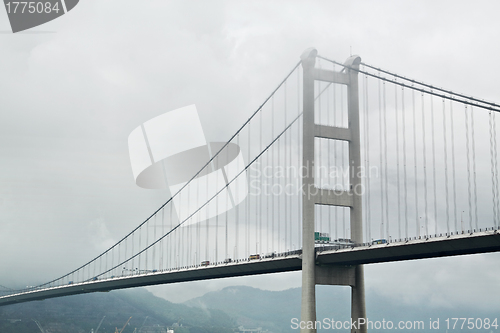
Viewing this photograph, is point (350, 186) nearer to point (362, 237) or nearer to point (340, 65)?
point (362, 237)

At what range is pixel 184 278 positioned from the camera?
6756cm

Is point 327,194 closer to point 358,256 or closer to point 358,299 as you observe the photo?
point 358,256

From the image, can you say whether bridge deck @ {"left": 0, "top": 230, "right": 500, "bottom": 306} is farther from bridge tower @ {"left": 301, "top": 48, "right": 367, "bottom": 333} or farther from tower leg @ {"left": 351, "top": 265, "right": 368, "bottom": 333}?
tower leg @ {"left": 351, "top": 265, "right": 368, "bottom": 333}

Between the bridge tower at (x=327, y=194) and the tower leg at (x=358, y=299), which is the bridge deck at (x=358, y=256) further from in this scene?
the tower leg at (x=358, y=299)

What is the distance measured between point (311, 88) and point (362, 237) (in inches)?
463

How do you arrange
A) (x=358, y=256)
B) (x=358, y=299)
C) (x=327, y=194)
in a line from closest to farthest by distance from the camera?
1. (x=358, y=256)
2. (x=327, y=194)
3. (x=358, y=299)

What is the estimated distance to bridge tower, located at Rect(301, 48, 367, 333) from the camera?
4750 cm

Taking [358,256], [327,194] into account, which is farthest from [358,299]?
[327,194]

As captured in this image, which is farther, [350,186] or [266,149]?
[266,149]

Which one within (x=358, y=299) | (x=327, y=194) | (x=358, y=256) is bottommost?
(x=358, y=299)

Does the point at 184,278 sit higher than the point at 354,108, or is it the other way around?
the point at 354,108

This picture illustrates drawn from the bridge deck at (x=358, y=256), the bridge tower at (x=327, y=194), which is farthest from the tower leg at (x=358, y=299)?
the bridge deck at (x=358, y=256)

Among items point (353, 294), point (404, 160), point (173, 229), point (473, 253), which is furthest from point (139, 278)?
point (473, 253)

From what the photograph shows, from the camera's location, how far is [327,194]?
49.3 metres
